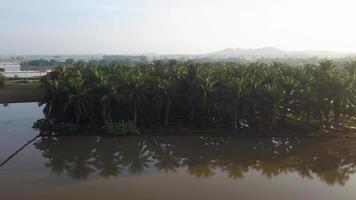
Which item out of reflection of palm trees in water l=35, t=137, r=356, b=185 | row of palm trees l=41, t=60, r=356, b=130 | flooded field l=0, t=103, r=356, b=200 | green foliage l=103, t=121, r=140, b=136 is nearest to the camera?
flooded field l=0, t=103, r=356, b=200

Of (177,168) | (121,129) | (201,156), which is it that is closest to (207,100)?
(121,129)

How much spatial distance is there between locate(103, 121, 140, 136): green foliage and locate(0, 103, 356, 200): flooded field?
2.83ft

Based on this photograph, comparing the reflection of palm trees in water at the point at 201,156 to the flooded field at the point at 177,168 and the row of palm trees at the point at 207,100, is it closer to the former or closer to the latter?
the flooded field at the point at 177,168

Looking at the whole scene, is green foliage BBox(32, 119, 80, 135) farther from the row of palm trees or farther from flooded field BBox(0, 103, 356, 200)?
flooded field BBox(0, 103, 356, 200)

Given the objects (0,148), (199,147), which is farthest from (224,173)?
(0,148)

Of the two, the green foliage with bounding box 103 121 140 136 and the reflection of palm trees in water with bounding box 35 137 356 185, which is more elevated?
the green foliage with bounding box 103 121 140 136

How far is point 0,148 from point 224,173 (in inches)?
549

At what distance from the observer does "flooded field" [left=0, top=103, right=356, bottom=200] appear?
18797 mm

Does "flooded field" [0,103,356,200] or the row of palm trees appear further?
the row of palm trees

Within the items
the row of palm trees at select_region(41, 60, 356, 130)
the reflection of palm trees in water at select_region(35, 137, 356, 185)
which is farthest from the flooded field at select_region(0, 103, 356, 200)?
the row of palm trees at select_region(41, 60, 356, 130)

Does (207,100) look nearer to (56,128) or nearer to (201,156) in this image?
(201,156)

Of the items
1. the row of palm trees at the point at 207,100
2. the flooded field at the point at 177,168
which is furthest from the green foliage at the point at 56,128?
the flooded field at the point at 177,168

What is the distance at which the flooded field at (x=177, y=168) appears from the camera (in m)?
18.8

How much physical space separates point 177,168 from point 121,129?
26.4ft
